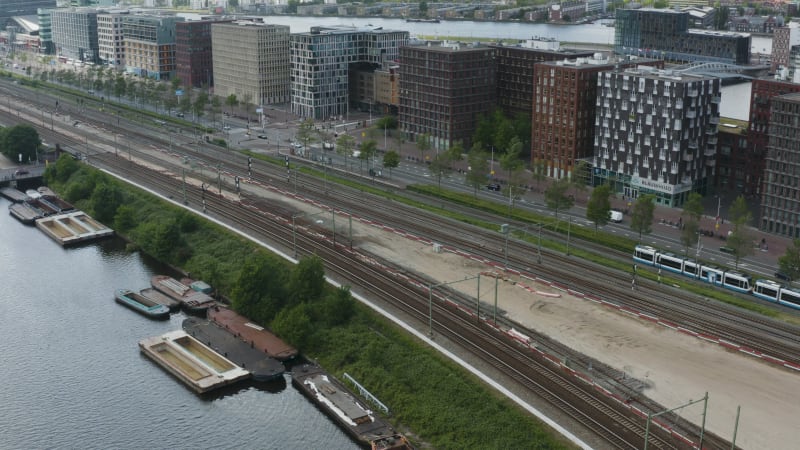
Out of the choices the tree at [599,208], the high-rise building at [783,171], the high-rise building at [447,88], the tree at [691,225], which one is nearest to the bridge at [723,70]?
the high-rise building at [447,88]

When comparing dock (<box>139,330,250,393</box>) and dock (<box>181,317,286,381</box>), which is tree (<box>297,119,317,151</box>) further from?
dock (<box>139,330,250,393</box>)

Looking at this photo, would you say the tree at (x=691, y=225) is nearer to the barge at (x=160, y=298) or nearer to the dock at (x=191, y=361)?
the dock at (x=191, y=361)

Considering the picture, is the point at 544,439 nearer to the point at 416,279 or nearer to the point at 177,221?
the point at 416,279

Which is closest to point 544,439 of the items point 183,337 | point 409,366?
point 409,366

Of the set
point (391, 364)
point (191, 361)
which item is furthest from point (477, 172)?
point (191, 361)

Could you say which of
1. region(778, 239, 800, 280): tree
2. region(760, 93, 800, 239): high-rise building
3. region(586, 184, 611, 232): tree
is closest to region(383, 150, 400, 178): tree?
region(586, 184, 611, 232): tree

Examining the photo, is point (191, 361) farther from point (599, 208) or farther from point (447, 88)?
point (447, 88)
